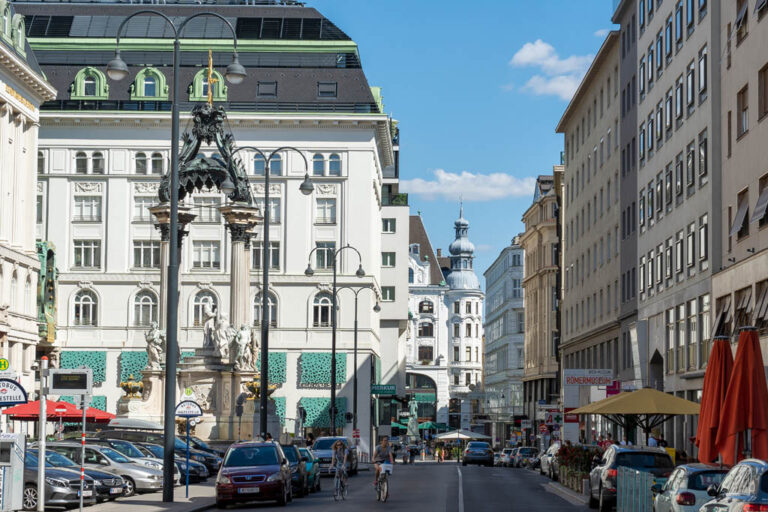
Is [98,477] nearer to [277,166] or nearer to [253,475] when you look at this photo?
[253,475]

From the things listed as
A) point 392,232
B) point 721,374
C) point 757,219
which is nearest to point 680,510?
point 721,374

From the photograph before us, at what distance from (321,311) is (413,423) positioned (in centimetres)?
7551

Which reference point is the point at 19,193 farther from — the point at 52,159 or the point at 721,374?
the point at 721,374

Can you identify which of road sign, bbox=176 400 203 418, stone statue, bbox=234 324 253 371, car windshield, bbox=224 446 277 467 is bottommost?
car windshield, bbox=224 446 277 467

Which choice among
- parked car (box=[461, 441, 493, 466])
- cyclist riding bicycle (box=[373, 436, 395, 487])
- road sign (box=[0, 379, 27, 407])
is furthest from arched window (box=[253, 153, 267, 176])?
road sign (box=[0, 379, 27, 407])

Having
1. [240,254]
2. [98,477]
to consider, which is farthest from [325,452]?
[98,477]

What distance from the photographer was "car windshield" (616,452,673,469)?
96.4ft

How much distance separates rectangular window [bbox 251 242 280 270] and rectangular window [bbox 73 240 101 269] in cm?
930

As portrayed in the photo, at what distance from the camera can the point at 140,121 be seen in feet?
281

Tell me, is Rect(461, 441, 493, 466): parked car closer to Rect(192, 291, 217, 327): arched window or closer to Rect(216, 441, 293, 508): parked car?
Rect(192, 291, 217, 327): arched window

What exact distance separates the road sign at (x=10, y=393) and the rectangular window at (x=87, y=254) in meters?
61.3

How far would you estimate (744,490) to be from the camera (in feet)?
55.2

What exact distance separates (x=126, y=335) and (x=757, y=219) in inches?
2108

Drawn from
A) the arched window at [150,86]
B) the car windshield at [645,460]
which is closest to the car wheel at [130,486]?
the car windshield at [645,460]
